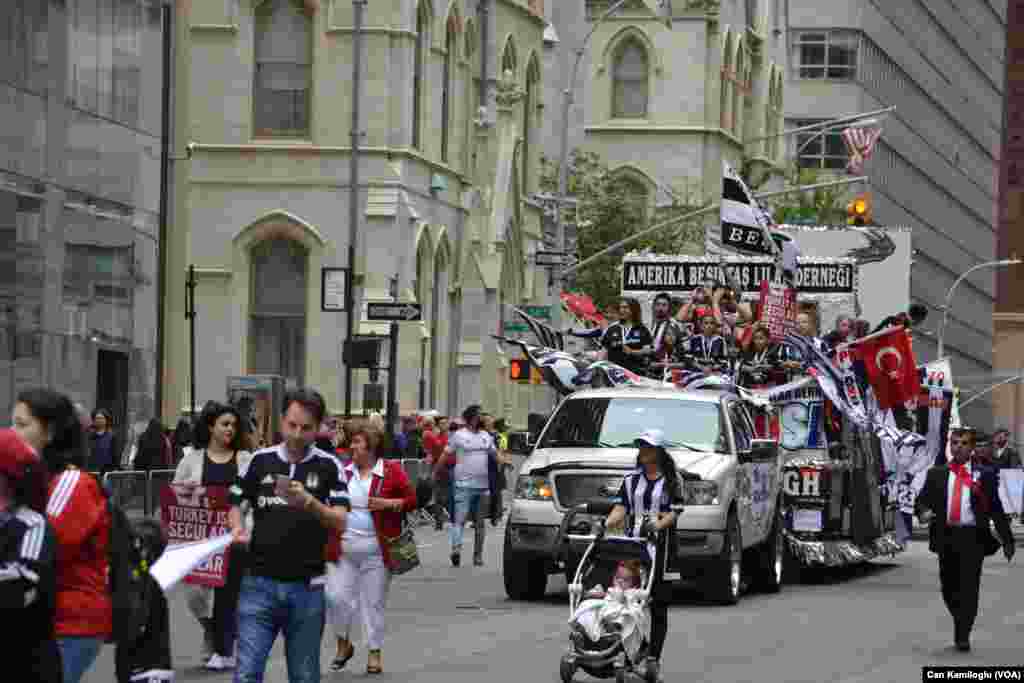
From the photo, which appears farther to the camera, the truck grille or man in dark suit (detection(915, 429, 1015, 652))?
the truck grille

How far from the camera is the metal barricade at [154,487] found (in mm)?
29109

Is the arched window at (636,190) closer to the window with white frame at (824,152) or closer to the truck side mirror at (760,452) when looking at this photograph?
the window with white frame at (824,152)

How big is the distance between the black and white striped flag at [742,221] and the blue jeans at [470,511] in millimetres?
5230

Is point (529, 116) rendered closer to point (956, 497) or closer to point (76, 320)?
point (76, 320)

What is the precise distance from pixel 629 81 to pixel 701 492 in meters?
64.0

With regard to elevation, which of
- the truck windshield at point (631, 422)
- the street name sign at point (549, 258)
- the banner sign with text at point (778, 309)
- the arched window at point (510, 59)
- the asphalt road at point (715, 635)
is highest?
the arched window at point (510, 59)

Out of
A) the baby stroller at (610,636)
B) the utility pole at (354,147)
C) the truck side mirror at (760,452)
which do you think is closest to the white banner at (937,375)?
the truck side mirror at (760,452)

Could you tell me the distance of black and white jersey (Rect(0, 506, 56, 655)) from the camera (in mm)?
8172

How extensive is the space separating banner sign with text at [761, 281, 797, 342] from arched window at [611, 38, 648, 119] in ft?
185

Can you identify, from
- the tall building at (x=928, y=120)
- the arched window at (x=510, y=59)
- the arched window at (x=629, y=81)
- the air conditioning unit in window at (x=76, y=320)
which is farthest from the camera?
the tall building at (x=928, y=120)

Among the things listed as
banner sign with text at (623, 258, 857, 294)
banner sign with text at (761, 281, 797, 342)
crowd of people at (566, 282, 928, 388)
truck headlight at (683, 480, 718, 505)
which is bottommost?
truck headlight at (683, 480, 718, 505)

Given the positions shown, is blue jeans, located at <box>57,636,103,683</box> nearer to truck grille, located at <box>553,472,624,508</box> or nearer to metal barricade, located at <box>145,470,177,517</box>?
truck grille, located at <box>553,472,624,508</box>

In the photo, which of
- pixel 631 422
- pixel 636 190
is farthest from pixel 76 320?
pixel 636 190

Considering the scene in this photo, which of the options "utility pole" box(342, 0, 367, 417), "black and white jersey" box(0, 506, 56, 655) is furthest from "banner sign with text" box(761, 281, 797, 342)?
"black and white jersey" box(0, 506, 56, 655)
